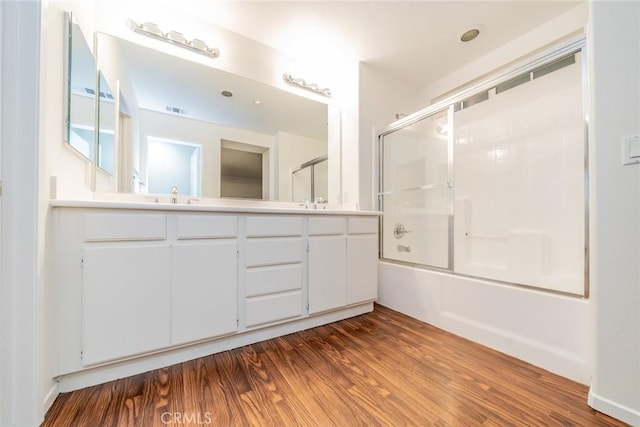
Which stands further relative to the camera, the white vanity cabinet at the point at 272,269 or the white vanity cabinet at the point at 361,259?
the white vanity cabinet at the point at 361,259

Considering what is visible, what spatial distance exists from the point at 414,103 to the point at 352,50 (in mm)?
1151

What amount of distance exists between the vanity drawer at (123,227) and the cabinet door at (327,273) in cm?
98

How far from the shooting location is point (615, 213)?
1050 mm

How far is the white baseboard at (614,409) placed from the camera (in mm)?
987

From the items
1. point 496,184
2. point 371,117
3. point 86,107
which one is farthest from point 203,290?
point 496,184

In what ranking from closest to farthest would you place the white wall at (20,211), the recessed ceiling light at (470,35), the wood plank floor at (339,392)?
the white wall at (20,211) < the wood plank floor at (339,392) < the recessed ceiling light at (470,35)

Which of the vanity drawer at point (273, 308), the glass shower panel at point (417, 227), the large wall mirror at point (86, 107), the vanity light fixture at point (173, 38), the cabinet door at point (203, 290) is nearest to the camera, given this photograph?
the large wall mirror at point (86, 107)

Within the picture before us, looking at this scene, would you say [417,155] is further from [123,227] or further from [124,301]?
[124,301]

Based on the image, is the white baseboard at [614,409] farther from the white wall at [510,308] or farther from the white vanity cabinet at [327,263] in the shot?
the white vanity cabinet at [327,263]

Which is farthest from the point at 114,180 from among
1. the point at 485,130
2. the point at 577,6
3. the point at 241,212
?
the point at 577,6

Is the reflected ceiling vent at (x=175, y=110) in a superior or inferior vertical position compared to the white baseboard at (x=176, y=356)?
superior

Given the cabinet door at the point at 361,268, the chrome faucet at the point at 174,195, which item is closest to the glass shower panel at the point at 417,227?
the cabinet door at the point at 361,268

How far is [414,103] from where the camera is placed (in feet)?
10.2

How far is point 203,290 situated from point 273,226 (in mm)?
567
